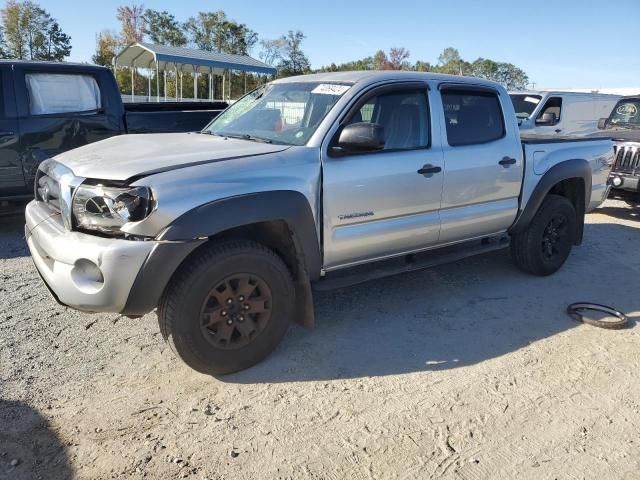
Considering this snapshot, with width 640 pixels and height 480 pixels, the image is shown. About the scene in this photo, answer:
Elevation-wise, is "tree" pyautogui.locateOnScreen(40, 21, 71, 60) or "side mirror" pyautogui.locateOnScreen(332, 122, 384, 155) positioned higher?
"tree" pyautogui.locateOnScreen(40, 21, 71, 60)

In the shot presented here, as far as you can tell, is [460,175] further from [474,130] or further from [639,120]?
[639,120]

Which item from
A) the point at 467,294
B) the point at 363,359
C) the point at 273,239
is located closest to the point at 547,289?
the point at 467,294

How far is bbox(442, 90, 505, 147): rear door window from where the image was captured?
4352 millimetres

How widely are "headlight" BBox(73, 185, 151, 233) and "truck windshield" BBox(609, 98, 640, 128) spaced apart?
9.62 m

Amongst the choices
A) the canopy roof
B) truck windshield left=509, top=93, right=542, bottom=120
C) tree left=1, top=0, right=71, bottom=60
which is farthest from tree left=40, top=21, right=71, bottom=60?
truck windshield left=509, top=93, right=542, bottom=120

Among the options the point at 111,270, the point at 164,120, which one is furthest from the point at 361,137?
the point at 164,120

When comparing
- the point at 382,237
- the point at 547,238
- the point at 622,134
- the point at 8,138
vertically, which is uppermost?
the point at 622,134

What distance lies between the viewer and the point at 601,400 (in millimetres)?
3207

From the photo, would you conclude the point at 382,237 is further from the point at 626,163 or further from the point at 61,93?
the point at 626,163

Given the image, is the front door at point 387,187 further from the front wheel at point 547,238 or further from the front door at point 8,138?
the front door at point 8,138

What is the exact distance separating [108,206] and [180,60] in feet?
59.2

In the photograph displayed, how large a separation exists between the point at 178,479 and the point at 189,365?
84 centimetres

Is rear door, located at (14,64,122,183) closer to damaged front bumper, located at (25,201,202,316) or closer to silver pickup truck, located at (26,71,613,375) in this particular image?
silver pickup truck, located at (26,71,613,375)

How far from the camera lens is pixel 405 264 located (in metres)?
4.23
